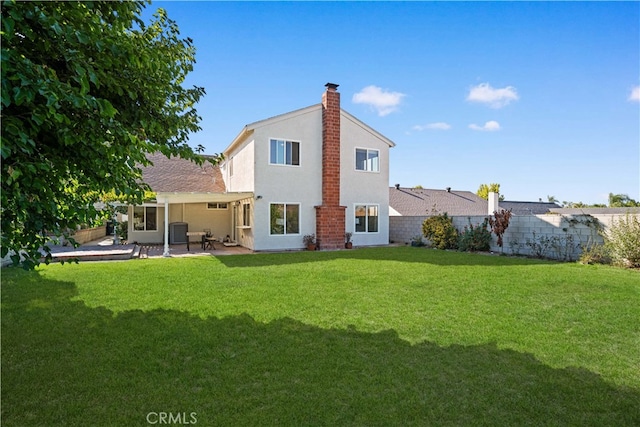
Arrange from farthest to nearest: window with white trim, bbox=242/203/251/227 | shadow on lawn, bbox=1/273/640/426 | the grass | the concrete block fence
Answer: window with white trim, bbox=242/203/251/227 → the concrete block fence → the grass → shadow on lawn, bbox=1/273/640/426

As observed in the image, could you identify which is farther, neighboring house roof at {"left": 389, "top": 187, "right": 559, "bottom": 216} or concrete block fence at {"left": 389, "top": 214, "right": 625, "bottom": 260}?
neighboring house roof at {"left": 389, "top": 187, "right": 559, "bottom": 216}

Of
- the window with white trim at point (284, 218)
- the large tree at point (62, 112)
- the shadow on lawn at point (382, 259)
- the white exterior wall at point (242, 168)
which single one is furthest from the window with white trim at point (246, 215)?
the large tree at point (62, 112)

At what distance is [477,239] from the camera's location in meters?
18.2

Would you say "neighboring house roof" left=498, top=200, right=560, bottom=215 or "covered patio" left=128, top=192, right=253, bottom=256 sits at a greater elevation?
"neighboring house roof" left=498, top=200, right=560, bottom=215

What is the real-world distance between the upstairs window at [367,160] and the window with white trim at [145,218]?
1348 centimetres

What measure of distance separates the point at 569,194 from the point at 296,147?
53.3 meters

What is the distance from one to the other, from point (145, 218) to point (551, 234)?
74.0 ft

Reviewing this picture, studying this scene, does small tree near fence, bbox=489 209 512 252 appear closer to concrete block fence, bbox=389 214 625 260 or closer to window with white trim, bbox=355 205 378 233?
concrete block fence, bbox=389 214 625 260

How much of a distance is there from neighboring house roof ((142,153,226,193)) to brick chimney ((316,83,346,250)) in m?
7.88

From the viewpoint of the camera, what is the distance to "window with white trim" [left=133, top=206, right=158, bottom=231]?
22375 mm

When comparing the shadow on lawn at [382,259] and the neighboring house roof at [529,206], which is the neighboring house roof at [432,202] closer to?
the neighboring house roof at [529,206]

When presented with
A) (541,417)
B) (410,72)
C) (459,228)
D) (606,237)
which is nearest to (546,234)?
(606,237)

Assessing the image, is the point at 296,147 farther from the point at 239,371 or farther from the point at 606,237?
the point at 239,371

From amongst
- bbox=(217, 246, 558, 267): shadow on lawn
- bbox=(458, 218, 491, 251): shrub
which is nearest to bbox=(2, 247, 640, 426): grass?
bbox=(217, 246, 558, 267): shadow on lawn
